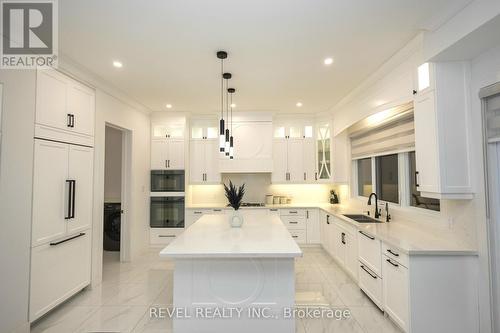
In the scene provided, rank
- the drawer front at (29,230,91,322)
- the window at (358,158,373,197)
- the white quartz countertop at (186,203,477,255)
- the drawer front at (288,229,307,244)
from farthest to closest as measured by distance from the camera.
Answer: the drawer front at (288,229,307,244), the window at (358,158,373,197), the drawer front at (29,230,91,322), the white quartz countertop at (186,203,477,255)

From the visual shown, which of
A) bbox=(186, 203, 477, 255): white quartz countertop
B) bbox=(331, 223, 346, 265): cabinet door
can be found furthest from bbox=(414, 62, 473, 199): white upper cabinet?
bbox=(331, 223, 346, 265): cabinet door

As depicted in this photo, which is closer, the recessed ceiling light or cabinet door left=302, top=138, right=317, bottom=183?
the recessed ceiling light

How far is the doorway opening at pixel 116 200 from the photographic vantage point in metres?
4.21

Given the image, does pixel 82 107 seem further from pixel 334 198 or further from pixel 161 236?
pixel 334 198

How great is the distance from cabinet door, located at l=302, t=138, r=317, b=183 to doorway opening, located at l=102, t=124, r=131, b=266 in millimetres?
→ 3445

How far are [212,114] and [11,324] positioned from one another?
412 centimetres

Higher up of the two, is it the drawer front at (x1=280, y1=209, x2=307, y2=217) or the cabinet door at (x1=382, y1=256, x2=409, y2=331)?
the drawer front at (x1=280, y1=209, x2=307, y2=217)

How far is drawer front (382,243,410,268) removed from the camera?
2078mm

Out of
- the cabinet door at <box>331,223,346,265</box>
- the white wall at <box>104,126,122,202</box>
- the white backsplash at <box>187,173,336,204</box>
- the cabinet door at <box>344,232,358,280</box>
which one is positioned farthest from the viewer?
the white backsplash at <box>187,173,336,204</box>

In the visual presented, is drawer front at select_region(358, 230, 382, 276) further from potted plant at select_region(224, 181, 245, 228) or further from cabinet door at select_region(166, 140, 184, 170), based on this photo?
cabinet door at select_region(166, 140, 184, 170)

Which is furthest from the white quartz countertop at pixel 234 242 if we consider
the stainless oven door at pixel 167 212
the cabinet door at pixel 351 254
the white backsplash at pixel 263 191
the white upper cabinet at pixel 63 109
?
the white backsplash at pixel 263 191

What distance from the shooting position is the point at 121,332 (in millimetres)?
2268

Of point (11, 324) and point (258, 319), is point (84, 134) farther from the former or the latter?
point (258, 319)

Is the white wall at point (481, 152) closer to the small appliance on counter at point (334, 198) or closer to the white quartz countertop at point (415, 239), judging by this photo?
the white quartz countertop at point (415, 239)
